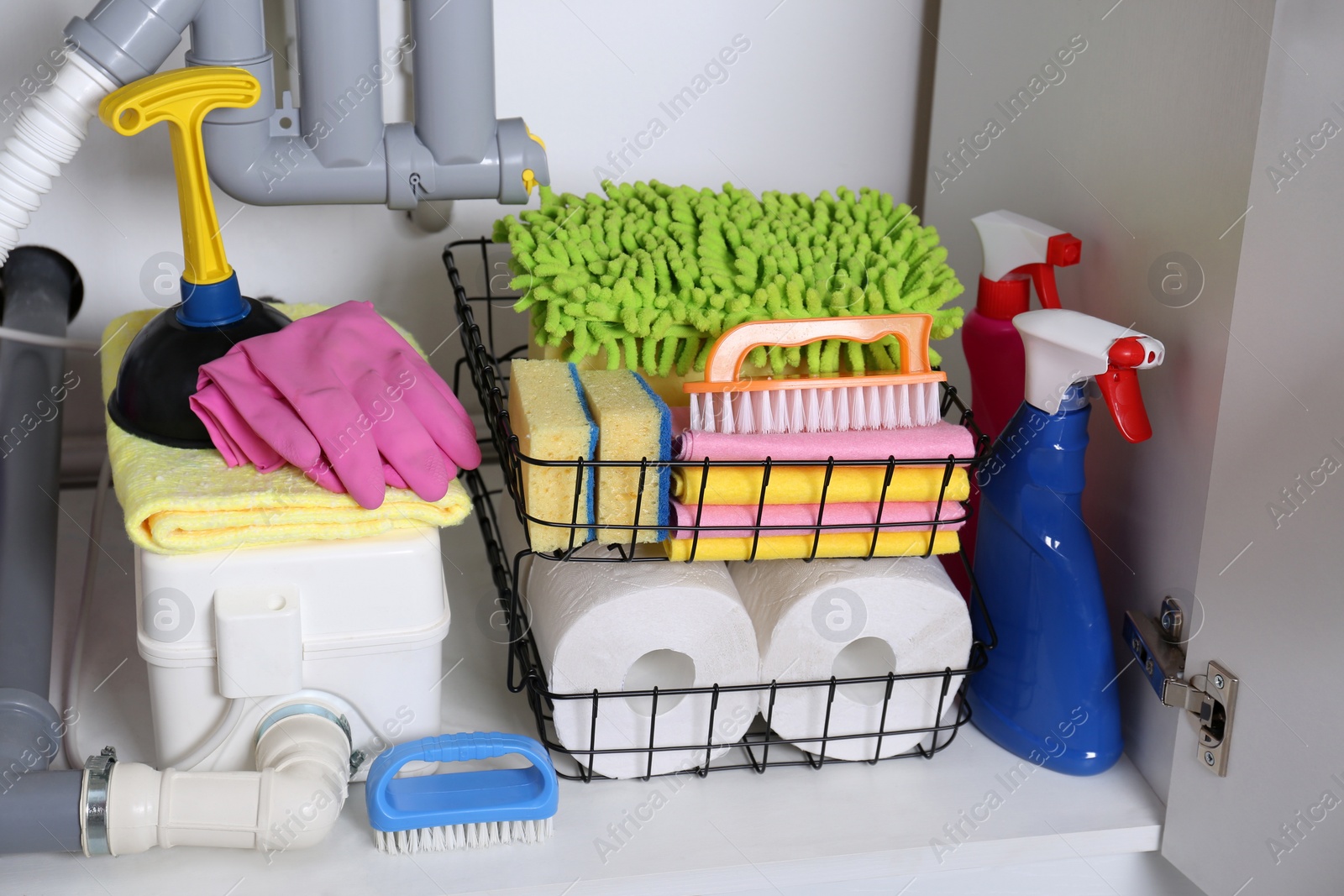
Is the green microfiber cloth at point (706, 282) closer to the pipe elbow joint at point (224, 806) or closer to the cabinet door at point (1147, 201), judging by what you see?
the cabinet door at point (1147, 201)

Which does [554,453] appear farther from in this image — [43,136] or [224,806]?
[43,136]

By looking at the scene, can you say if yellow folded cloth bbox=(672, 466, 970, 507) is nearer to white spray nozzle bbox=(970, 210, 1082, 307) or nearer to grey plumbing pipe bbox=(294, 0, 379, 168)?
white spray nozzle bbox=(970, 210, 1082, 307)

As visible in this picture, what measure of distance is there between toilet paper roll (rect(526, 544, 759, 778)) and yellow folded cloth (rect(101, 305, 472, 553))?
0.09m

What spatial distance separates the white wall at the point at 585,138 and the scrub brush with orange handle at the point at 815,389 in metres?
0.42

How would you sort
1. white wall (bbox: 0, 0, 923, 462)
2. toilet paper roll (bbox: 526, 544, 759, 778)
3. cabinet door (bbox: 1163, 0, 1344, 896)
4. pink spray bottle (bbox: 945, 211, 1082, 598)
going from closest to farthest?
1. cabinet door (bbox: 1163, 0, 1344, 896)
2. toilet paper roll (bbox: 526, 544, 759, 778)
3. pink spray bottle (bbox: 945, 211, 1082, 598)
4. white wall (bbox: 0, 0, 923, 462)

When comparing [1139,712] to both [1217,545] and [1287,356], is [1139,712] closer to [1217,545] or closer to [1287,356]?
[1217,545]

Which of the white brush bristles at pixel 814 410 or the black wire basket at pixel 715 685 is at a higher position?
the white brush bristles at pixel 814 410

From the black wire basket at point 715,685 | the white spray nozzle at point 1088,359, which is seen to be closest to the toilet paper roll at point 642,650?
the black wire basket at point 715,685

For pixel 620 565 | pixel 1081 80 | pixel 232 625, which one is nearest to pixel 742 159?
pixel 1081 80

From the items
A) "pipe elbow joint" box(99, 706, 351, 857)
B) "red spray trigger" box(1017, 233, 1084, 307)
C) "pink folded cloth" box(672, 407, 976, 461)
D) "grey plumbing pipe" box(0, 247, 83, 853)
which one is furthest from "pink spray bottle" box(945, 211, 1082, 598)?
"grey plumbing pipe" box(0, 247, 83, 853)

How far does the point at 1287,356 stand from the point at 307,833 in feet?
1.75

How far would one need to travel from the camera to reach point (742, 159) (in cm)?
102

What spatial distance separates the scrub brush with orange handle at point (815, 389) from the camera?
2.02 feet

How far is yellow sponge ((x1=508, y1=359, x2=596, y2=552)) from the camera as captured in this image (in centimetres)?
58
